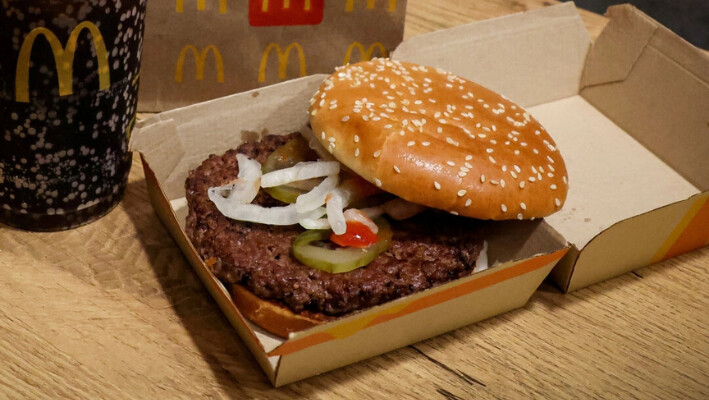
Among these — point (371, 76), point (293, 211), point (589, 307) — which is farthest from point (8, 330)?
point (589, 307)

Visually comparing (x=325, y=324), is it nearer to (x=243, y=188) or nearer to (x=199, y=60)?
(x=243, y=188)

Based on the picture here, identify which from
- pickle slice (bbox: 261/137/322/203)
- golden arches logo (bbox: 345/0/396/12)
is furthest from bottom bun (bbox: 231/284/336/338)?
golden arches logo (bbox: 345/0/396/12)

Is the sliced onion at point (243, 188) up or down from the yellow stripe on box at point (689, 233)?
up

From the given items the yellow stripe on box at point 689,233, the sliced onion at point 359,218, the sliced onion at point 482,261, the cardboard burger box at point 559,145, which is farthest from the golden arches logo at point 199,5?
the yellow stripe on box at point 689,233

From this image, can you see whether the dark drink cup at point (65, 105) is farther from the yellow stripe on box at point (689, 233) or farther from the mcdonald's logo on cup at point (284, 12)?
the yellow stripe on box at point (689, 233)

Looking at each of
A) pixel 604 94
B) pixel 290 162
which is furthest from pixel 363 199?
pixel 604 94

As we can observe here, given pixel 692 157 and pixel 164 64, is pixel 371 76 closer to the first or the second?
pixel 164 64
